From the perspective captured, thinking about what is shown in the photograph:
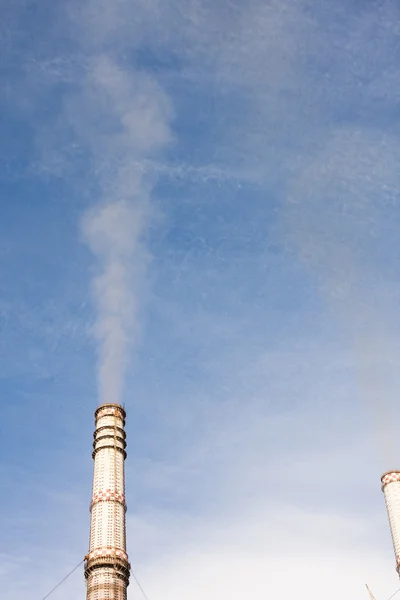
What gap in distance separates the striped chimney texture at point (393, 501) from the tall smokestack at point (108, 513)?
2004 centimetres

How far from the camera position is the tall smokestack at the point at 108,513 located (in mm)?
37875

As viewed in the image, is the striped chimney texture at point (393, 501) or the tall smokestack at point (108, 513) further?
the striped chimney texture at point (393, 501)

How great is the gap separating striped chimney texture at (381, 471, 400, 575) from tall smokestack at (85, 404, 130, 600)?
2004cm

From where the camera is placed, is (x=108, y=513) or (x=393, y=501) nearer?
(x=108, y=513)

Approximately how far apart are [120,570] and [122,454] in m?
7.97

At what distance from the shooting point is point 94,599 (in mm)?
37156

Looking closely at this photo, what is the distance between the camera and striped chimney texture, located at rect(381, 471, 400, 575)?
156 feet

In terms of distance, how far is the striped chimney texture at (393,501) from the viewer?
4762 centimetres

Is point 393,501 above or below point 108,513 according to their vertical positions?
above

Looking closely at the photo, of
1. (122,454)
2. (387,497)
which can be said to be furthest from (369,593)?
(122,454)

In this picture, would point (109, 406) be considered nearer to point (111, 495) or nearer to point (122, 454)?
point (122, 454)

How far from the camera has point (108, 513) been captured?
4038 cm

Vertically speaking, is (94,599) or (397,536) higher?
(397,536)

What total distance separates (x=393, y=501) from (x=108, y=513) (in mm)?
22034
